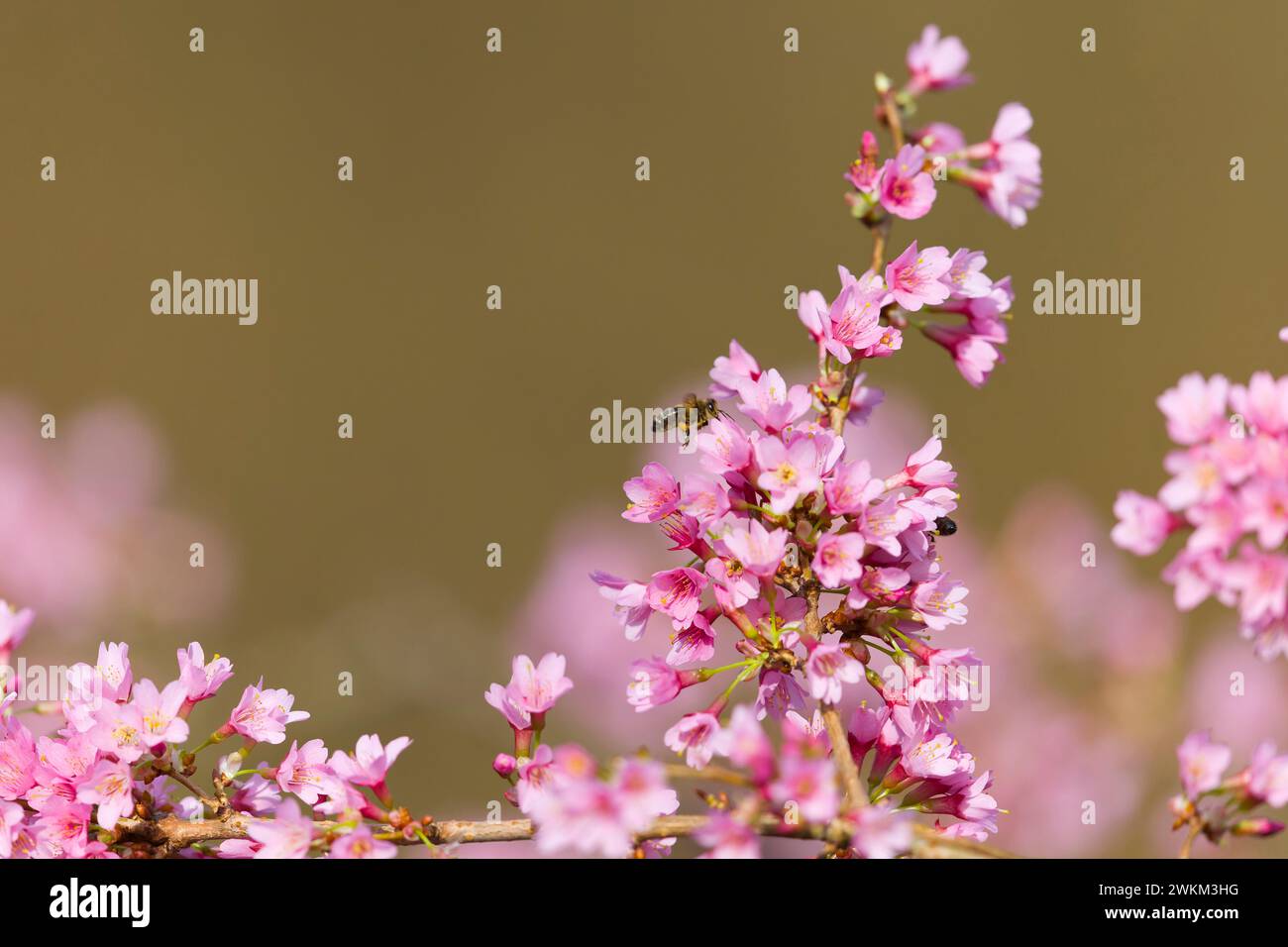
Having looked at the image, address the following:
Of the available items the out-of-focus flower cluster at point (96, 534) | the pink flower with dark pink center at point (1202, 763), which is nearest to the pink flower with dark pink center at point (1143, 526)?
the pink flower with dark pink center at point (1202, 763)

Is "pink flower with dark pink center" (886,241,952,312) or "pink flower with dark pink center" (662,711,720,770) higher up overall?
"pink flower with dark pink center" (886,241,952,312)

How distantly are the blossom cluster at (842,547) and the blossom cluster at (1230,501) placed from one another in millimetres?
302

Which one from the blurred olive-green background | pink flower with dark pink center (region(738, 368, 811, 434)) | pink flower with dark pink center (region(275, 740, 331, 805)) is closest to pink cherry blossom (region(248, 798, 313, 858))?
pink flower with dark pink center (region(275, 740, 331, 805))

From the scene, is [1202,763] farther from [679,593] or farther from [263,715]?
[263,715]

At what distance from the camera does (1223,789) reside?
55.1 inches

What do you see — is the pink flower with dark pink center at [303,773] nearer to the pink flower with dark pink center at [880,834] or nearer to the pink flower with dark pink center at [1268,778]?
the pink flower with dark pink center at [880,834]

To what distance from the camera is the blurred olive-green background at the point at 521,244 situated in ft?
23.2

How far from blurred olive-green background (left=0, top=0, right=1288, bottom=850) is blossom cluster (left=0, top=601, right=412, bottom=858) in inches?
172

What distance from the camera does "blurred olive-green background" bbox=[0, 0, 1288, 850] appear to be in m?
7.08

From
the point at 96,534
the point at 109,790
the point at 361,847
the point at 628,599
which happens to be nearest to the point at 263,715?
the point at 109,790

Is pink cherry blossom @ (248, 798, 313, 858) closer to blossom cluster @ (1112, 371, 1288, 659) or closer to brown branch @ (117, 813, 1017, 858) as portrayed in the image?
brown branch @ (117, 813, 1017, 858)

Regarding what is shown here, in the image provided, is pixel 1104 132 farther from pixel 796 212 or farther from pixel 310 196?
pixel 310 196

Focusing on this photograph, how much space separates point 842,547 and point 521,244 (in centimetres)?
722
